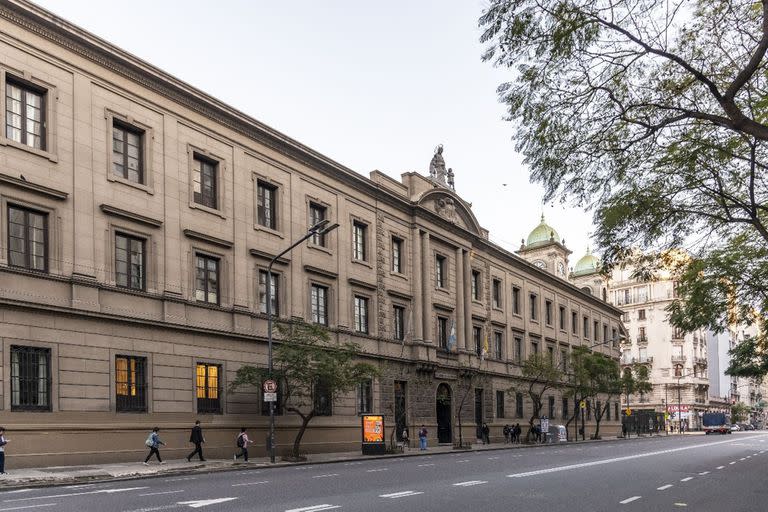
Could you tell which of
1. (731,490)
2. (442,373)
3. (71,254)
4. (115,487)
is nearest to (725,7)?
(731,490)

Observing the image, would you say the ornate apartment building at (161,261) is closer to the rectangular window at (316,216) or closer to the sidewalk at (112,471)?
the rectangular window at (316,216)

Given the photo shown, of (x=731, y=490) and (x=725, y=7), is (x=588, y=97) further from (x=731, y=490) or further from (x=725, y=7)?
(x=731, y=490)

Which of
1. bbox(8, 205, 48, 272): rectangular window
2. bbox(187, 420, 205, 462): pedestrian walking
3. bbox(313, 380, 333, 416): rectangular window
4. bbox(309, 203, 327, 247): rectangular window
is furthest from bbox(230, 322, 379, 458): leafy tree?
bbox(8, 205, 48, 272): rectangular window

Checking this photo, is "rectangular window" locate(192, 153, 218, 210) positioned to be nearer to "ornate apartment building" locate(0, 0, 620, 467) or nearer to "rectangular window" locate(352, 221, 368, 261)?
"ornate apartment building" locate(0, 0, 620, 467)

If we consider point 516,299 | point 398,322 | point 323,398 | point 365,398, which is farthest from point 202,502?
point 516,299

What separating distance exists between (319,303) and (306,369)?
8148 mm

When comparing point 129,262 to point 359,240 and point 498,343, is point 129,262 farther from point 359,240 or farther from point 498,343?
point 498,343

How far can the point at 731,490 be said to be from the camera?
18828 mm

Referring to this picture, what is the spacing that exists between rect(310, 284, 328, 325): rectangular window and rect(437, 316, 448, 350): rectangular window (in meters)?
11.8

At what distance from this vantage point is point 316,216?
38469 mm

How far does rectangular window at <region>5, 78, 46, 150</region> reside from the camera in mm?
24406

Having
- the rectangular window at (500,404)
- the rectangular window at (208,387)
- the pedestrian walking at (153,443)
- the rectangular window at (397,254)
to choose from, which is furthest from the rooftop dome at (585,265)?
the pedestrian walking at (153,443)

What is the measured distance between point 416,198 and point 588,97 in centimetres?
3206

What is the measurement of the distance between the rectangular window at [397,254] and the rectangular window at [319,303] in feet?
23.2
